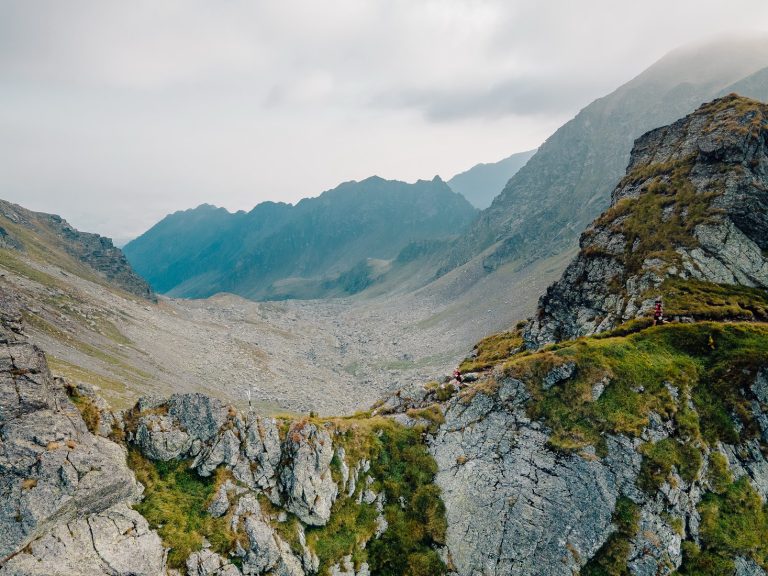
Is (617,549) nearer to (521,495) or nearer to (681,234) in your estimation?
(521,495)

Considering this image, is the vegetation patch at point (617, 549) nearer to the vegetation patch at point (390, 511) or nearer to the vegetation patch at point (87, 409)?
the vegetation patch at point (390, 511)

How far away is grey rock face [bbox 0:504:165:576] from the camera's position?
2453 cm

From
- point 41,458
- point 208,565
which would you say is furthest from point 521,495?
point 41,458

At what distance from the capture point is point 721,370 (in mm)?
39344

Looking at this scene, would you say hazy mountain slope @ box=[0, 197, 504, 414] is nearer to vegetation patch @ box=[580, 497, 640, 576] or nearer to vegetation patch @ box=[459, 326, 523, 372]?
vegetation patch @ box=[459, 326, 523, 372]

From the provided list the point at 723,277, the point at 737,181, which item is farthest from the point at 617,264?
the point at 737,181

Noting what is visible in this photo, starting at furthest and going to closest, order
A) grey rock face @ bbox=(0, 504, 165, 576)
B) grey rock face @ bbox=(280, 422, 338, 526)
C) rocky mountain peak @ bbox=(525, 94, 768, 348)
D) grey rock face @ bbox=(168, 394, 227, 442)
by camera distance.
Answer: rocky mountain peak @ bbox=(525, 94, 768, 348) → grey rock face @ bbox=(168, 394, 227, 442) → grey rock face @ bbox=(280, 422, 338, 526) → grey rock face @ bbox=(0, 504, 165, 576)

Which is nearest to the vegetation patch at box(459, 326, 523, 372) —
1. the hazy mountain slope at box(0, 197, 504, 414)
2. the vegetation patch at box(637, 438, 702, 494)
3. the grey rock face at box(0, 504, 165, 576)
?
the vegetation patch at box(637, 438, 702, 494)

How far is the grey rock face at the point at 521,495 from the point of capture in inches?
1304

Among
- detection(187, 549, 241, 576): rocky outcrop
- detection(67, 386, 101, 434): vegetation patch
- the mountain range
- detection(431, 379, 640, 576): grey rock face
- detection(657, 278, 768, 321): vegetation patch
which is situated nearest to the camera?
the mountain range

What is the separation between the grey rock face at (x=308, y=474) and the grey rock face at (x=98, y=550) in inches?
283

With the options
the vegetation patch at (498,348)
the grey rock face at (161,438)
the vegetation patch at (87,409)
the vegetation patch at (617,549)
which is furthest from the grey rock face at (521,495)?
the vegetation patch at (87,409)

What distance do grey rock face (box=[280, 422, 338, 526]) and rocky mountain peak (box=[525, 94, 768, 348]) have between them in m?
39.4

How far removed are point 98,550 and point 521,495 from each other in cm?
2988
